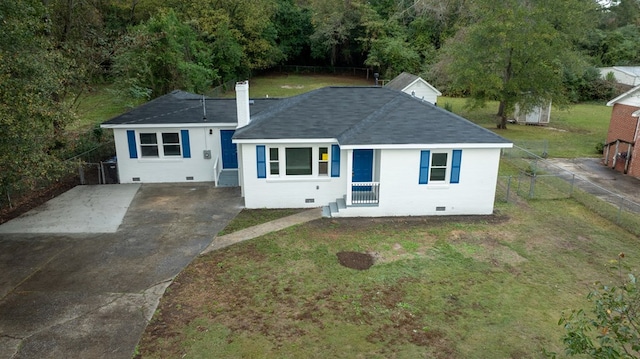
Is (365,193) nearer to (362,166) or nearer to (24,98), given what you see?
(362,166)

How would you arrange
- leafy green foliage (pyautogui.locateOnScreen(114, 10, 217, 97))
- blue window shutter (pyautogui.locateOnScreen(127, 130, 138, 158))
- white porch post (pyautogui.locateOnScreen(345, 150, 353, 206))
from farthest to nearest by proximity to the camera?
1. leafy green foliage (pyautogui.locateOnScreen(114, 10, 217, 97))
2. blue window shutter (pyautogui.locateOnScreen(127, 130, 138, 158))
3. white porch post (pyautogui.locateOnScreen(345, 150, 353, 206))

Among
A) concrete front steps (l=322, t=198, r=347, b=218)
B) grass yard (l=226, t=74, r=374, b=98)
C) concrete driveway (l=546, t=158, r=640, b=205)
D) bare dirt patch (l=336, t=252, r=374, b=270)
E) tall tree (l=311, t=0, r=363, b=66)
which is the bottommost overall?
concrete driveway (l=546, t=158, r=640, b=205)

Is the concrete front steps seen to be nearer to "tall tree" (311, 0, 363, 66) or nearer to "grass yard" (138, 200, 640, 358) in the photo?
"grass yard" (138, 200, 640, 358)

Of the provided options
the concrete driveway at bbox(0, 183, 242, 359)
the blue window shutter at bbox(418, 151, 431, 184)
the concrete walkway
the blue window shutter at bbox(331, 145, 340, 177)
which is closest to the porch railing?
the blue window shutter at bbox(331, 145, 340, 177)

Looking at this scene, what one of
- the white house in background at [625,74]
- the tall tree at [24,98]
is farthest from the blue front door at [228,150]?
the white house in background at [625,74]

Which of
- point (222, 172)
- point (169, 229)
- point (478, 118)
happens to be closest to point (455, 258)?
point (169, 229)

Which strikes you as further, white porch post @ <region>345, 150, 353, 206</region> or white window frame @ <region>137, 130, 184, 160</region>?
white window frame @ <region>137, 130, 184, 160</region>

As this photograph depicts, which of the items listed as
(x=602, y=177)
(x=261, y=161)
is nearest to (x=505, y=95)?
(x=602, y=177)
